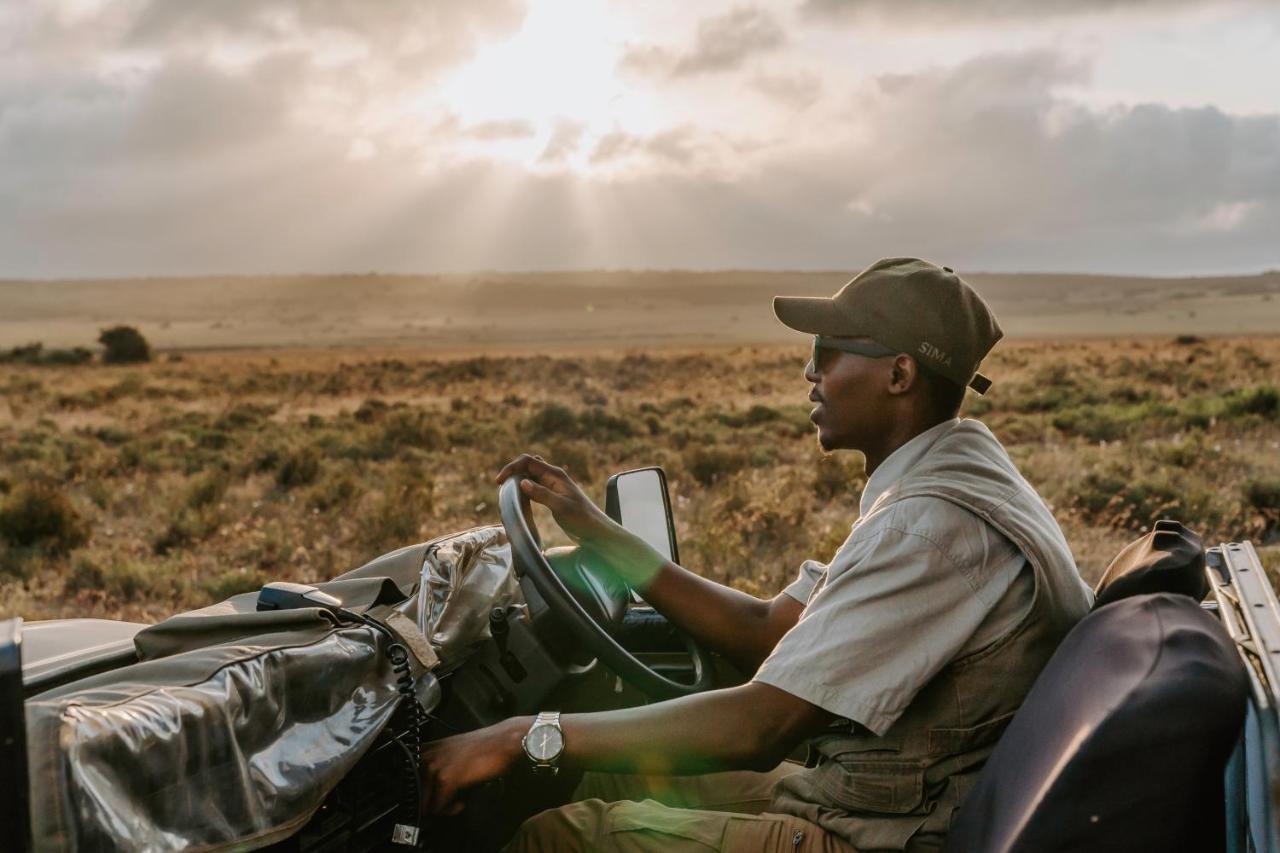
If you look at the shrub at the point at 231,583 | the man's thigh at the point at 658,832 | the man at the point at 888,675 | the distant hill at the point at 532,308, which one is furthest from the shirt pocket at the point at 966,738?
the distant hill at the point at 532,308

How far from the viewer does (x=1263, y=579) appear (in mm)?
2426

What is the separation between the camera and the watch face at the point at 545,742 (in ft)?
7.92

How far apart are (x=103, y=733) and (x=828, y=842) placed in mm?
1462

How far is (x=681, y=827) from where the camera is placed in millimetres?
2535

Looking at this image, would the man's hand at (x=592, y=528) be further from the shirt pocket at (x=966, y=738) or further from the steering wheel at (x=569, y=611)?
the shirt pocket at (x=966, y=738)

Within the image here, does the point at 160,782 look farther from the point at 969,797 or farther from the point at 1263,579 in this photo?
the point at 1263,579

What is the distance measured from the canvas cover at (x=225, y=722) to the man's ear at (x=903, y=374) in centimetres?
118

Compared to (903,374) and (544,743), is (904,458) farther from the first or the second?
(544,743)

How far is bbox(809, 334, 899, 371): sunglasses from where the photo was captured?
2730 mm

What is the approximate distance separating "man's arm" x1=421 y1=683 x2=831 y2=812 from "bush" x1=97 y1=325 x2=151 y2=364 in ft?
180

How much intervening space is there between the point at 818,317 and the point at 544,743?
1.21 m

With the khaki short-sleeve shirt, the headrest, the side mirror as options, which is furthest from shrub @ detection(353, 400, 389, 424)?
the headrest

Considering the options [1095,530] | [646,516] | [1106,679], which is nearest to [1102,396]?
[1095,530]

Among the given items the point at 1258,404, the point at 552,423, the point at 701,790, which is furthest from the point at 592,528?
the point at 552,423
